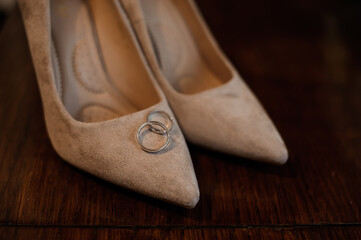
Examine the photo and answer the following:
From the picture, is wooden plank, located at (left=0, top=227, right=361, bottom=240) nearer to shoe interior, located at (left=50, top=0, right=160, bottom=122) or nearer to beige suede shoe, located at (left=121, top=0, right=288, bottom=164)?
beige suede shoe, located at (left=121, top=0, right=288, bottom=164)

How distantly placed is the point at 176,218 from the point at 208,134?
158 millimetres

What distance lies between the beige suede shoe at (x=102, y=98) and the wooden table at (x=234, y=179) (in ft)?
0.16

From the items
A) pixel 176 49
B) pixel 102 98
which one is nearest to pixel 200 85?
pixel 176 49

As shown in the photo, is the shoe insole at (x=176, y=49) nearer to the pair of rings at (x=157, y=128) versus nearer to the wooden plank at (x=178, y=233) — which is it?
Answer: the pair of rings at (x=157, y=128)

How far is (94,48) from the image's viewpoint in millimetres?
705

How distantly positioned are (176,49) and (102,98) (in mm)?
216

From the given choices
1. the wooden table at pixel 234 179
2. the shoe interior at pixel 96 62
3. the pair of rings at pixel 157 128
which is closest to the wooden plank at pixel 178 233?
the wooden table at pixel 234 179

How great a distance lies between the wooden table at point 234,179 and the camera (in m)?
0.50

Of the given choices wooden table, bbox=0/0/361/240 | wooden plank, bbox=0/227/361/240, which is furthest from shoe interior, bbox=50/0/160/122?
wooden plank, bbox=0/227/361/240

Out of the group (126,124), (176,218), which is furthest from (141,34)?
(176,218)

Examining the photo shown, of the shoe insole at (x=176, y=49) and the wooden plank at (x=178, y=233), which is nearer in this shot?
the wooden plank at (x=178, y=233)

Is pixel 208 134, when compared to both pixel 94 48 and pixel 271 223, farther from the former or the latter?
pixel 94 48

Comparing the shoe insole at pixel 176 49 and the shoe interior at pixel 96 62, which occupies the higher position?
the shoe interior at pixel 96 62

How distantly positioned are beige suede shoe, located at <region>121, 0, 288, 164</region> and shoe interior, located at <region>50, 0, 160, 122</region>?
0.04 meters
